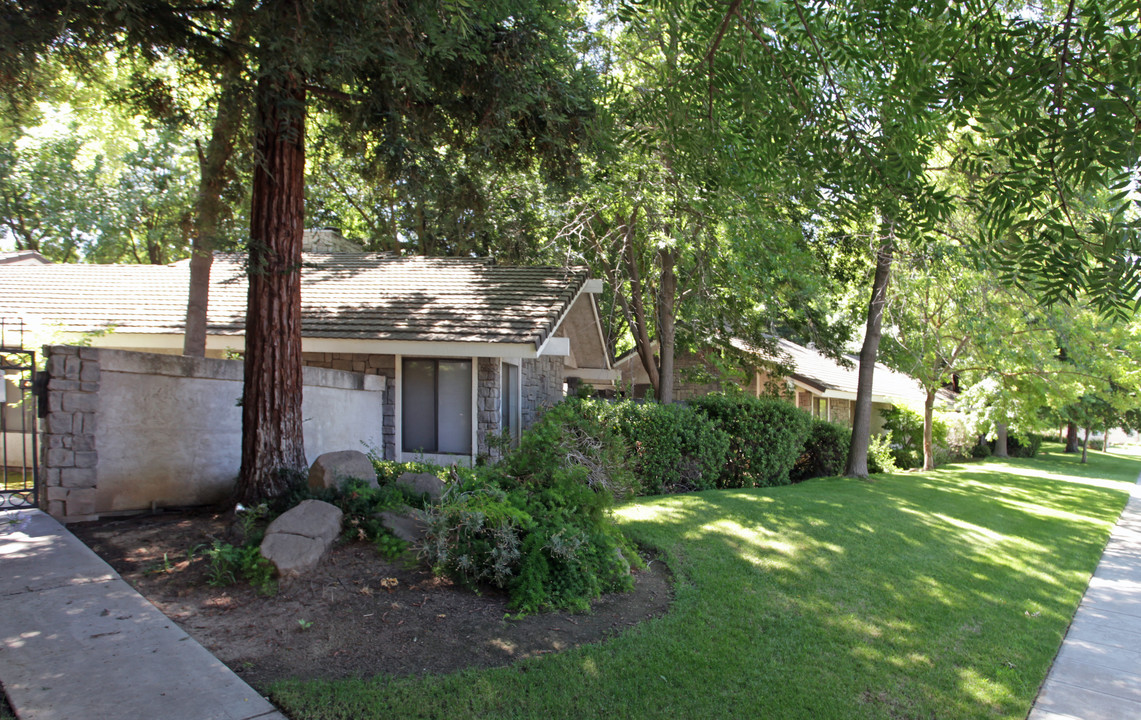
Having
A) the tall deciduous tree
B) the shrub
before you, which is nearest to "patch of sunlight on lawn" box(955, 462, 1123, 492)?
the shrub

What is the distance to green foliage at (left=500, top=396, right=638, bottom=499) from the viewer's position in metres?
7.39

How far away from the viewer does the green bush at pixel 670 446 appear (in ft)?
40.5

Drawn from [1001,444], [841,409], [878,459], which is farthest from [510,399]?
[1001,444]

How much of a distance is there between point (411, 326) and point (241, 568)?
23.1 feet

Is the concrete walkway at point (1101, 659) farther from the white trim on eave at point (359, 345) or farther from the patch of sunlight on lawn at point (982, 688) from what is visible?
the white trim on eave at point (359, 345)

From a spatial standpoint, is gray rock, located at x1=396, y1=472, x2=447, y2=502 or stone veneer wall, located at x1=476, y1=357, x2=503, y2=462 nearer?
gray rock, located at x1=396, y1=472, x2=447, y2=502

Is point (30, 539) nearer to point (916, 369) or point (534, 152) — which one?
point (534, 152)

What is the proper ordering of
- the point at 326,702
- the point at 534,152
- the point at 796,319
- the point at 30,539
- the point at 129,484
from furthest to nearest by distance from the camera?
the point at 796,319 → the point at 534,152 → the point at 129,484 → the point at 30,539 → the point at 326,702

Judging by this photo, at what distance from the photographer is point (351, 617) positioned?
4.97 m

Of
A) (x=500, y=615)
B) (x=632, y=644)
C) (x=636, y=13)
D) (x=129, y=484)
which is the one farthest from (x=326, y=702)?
(x=129, y=484)

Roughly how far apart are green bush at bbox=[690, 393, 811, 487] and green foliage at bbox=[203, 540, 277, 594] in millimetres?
9682

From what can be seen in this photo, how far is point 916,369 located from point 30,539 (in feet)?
61.4

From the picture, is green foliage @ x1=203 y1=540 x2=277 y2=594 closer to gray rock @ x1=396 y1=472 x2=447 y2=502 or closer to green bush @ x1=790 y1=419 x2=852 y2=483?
gray rock @ x1=396 y1=472 x2=447 y2=502

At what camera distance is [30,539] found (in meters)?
6.13
